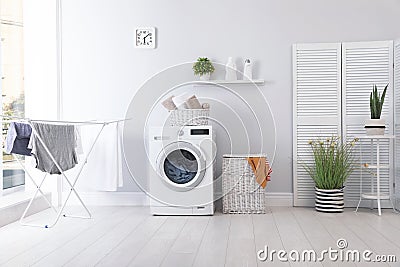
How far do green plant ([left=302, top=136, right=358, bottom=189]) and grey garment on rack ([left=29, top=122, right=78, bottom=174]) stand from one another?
2089 millimetres

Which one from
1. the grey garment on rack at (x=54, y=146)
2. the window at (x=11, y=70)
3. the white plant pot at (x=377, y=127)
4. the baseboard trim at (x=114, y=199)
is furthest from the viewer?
the baseboard trim at (x=114, y=199)

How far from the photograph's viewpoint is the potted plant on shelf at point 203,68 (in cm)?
504

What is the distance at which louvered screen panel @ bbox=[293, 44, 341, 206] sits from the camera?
5008 mm

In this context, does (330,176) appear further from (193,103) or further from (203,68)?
(203,68)

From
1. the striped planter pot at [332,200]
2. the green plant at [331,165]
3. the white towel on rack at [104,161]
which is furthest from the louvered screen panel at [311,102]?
the white towel on rack at [104,161]

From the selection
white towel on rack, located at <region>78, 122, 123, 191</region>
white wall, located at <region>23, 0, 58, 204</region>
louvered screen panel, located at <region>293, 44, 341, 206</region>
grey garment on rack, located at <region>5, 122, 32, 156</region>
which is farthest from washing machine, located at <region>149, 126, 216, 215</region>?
white wall, located at <region>23, 0, 58, 204</region>

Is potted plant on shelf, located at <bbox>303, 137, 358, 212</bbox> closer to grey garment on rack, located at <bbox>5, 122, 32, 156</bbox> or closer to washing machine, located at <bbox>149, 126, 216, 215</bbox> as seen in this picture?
washing machine, located at <bbox>149, 126, 216, 215</bbox>

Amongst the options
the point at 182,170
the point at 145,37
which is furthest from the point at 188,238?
the point at 145,37

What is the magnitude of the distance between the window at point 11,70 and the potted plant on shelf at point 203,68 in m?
1.70

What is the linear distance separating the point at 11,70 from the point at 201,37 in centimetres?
181

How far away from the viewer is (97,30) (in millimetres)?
5277

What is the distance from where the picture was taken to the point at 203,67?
5.04 meters

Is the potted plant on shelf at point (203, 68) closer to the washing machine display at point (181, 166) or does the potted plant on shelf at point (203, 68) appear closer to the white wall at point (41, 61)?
the washing machine display at point (181, 166)

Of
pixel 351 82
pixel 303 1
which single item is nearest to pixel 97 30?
pixel 303 1
